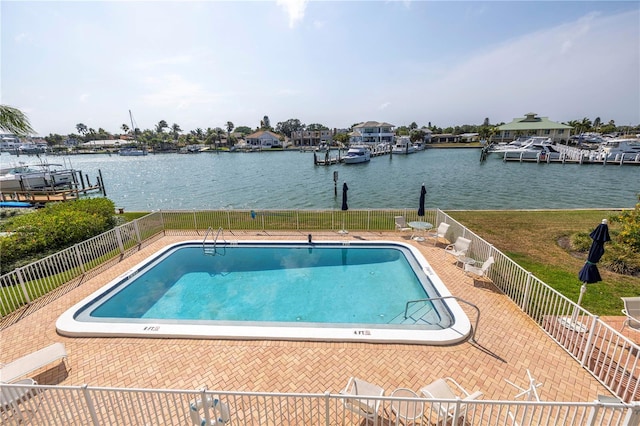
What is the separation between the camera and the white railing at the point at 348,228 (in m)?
5.37

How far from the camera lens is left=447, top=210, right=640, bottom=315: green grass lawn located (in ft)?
27.0

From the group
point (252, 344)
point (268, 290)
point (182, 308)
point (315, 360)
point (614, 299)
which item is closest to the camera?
point (315, 360)

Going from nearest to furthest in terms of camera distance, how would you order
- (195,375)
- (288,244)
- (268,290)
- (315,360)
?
(195,375) → (315,360) → (268,290) → (288,244)

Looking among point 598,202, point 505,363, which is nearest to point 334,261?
point 505,363

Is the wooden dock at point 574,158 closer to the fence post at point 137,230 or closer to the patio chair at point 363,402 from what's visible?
the patio chair at point 363,402

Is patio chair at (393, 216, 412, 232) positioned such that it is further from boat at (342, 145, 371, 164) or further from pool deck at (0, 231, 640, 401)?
boat at (342, 145, 371, 164)

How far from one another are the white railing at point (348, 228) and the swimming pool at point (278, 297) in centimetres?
160

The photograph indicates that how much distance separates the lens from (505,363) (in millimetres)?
5711

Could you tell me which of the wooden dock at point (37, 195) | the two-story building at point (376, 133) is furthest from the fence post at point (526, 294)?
the two-story building at point (376, 133)

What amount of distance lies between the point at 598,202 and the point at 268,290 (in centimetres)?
3233

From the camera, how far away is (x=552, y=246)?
11.9 meters

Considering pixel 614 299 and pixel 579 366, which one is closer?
pixel 579 366

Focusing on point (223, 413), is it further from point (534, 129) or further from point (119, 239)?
point (534, 129)

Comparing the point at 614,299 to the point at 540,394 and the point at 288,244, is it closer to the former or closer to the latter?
the point at 540,394
